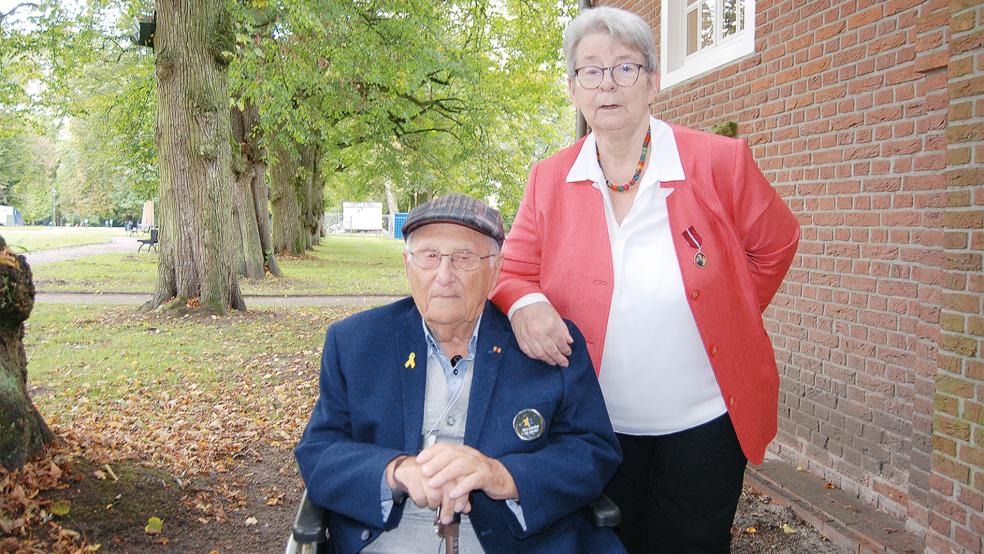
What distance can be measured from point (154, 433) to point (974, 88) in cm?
558

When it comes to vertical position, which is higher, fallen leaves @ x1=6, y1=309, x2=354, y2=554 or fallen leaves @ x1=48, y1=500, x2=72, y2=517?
fallen leaves @ x1=48, y1=500, x2=72, y2=517

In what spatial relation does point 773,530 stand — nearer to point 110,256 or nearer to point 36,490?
point 36,490

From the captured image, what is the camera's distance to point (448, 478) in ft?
Answer: 6.49

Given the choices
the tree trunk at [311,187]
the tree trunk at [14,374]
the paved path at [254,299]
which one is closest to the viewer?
the tree trunk at [14,374]

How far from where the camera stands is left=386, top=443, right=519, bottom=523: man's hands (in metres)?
1.98

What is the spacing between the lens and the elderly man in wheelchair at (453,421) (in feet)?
7.01

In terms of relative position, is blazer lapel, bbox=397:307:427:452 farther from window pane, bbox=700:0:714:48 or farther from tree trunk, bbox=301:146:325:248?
tree trunk, bbox=301:146:325:248

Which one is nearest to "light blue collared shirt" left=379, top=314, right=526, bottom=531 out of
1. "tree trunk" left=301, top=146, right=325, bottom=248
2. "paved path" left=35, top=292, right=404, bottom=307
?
"paved path" left=35, top=292, right=404, bottom=307

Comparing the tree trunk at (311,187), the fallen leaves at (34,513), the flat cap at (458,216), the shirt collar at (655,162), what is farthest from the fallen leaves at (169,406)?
the tree trunk at (311,187)

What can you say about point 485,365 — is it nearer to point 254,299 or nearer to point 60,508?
point 60,508

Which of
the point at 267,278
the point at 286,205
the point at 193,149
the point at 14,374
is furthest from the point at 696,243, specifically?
the point at 286,205

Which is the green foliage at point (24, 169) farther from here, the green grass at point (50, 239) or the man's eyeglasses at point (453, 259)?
the man's eyeglasses at point (453, 259)

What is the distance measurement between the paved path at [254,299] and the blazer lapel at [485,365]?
1086cm

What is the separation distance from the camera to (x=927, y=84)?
3973mm
